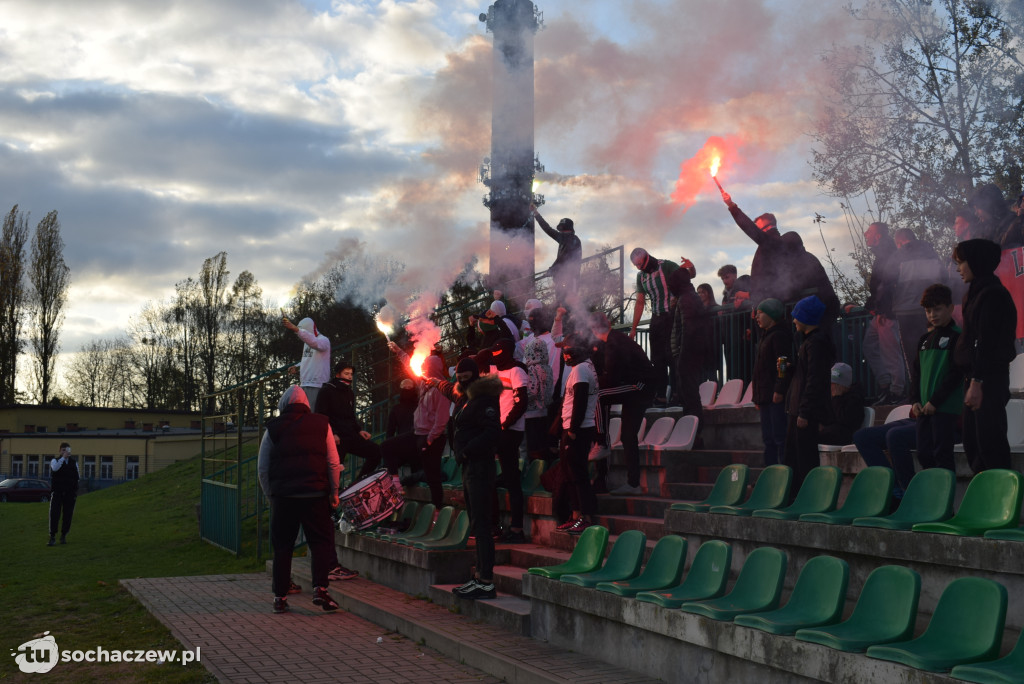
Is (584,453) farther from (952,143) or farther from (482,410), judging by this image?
(952,143)

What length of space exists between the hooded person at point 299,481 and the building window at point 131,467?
47.3 meters

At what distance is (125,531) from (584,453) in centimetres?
1388

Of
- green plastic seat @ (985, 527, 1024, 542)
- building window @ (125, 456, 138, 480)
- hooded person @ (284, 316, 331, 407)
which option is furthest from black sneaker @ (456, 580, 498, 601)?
building window @ (125, 456, 138, 480)

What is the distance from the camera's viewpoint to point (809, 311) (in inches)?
296

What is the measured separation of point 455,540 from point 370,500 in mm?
1569

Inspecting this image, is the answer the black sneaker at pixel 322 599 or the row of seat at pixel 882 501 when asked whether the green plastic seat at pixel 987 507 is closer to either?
the row of seat at pixel 882 501

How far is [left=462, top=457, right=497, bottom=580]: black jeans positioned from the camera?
7848 millimetres

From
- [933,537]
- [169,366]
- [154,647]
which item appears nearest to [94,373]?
[169,366]

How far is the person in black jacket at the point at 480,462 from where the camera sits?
7.89 metres

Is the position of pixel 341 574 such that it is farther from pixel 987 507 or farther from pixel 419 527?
pixel 987 507

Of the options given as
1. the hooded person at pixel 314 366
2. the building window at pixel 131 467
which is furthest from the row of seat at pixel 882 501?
the building window at pixel 131 467

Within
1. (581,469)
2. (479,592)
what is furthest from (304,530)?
(581,469)

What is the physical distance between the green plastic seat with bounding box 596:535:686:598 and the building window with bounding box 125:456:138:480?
50968 mm

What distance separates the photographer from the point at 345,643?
299 inches
